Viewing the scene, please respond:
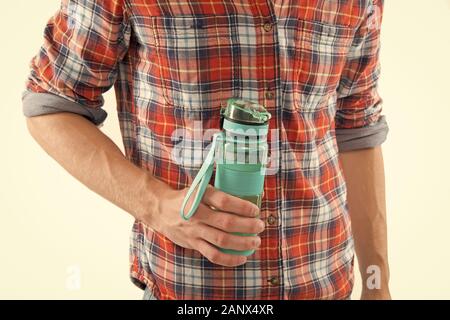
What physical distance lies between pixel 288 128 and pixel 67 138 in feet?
1.01

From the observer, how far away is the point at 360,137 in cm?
102

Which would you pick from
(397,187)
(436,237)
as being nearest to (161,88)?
(397,187)

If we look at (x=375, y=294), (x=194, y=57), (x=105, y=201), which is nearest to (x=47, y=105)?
(x=194, y=57)

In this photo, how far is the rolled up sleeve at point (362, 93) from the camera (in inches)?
35.7

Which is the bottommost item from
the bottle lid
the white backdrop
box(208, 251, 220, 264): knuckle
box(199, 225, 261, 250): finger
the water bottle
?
the white backdrop

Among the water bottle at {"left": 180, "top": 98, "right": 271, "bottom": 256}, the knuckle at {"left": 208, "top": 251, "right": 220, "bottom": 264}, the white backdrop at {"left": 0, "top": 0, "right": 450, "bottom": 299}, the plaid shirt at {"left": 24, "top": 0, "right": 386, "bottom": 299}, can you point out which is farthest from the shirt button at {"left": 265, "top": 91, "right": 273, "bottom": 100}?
the white backdrop at {"left": 0, "top": 0, "right": 450, "bottom": 299}

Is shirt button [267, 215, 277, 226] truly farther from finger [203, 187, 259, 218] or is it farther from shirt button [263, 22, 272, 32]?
shirt button [263, 22, 272, 32]

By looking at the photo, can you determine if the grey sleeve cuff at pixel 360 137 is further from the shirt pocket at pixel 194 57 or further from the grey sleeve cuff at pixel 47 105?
the grey sleeve cuff at pixel 47 105

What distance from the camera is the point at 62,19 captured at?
765 mm

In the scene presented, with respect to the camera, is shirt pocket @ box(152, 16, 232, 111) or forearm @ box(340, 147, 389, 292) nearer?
shirt pocket @ box(152, 16, 232, 111)

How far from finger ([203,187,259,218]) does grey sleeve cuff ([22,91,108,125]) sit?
0.23 meters

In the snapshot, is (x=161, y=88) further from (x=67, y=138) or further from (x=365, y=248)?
(x=365, y=248)

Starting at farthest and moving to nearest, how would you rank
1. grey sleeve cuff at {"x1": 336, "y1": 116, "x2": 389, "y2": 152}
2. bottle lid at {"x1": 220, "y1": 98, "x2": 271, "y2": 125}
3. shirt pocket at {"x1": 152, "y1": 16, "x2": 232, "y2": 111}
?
grey sleeve cuff at {"x1": 336, "y1": 116, "x2": 389, "y2": 152} < shirt pocket at {"x1": 152, "y1": 16, "x2": 232, "y2": 111} < bottle lid at {"x1": 220, "y1": 98, "x2": 271, "y2": 125}

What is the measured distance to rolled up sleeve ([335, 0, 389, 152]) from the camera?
906 mm
